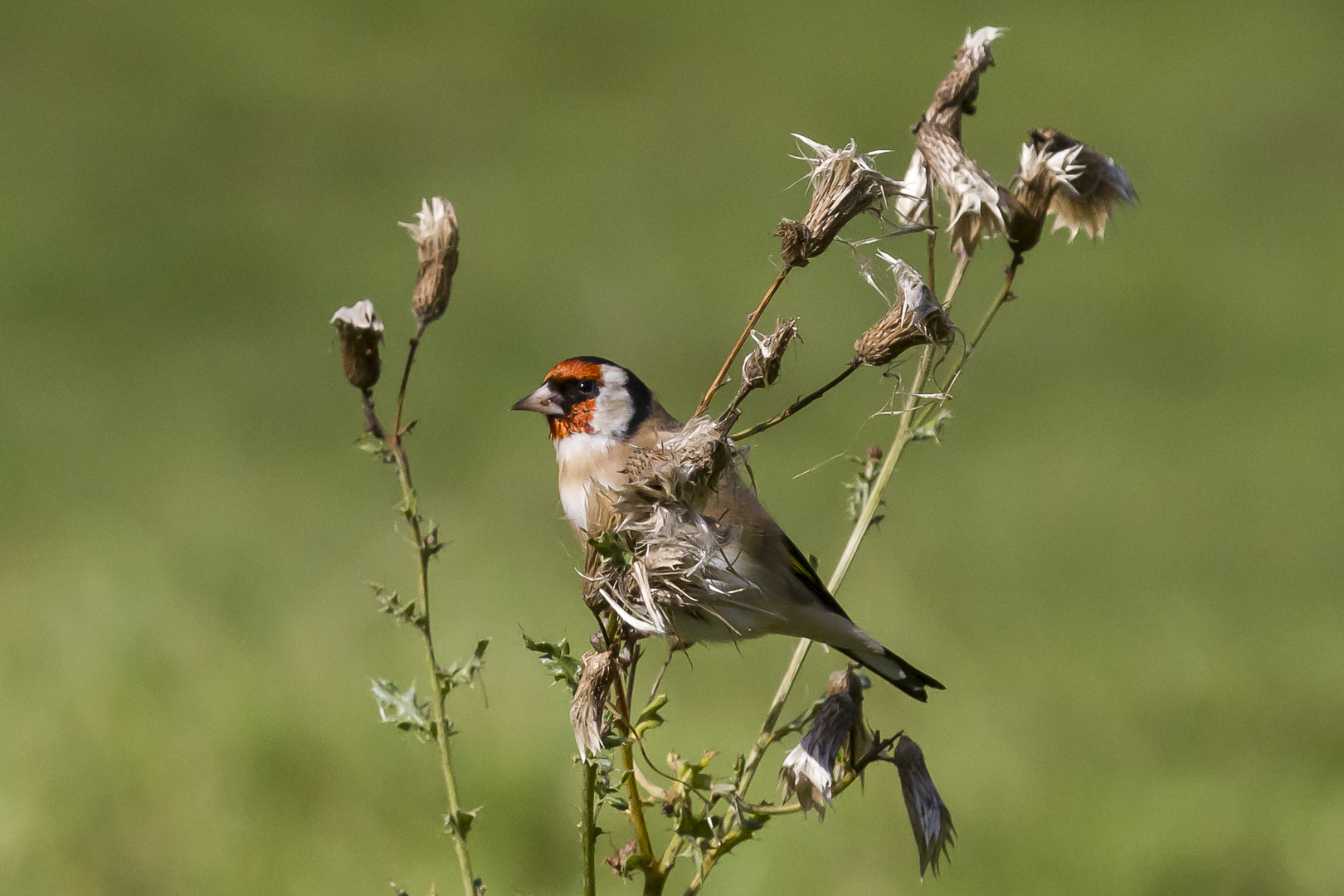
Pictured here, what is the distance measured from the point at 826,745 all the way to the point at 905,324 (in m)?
0.58

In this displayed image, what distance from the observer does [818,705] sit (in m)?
2.16

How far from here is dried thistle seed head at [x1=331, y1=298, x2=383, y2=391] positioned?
1938 mm

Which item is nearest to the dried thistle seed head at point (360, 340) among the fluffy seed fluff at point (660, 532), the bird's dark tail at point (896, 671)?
the fluffy seed fluff at point (660, 532)

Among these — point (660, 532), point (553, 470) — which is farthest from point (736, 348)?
point (553, 470)

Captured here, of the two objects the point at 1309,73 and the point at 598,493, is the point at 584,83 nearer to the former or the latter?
the point at 1309,73

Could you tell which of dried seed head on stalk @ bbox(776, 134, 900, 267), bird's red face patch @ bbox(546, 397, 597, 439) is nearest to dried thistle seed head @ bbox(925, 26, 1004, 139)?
dried seed head on stalk @ bbox(776, 134, 900, 267)

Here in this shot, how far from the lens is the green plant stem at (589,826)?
1.91 metres

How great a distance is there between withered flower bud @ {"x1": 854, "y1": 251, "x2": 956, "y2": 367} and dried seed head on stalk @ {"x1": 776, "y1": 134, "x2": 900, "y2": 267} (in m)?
0.08

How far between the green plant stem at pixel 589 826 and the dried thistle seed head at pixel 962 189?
0.87m

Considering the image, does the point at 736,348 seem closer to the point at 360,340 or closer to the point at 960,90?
the point at 360,340

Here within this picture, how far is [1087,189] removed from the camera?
7.97ft

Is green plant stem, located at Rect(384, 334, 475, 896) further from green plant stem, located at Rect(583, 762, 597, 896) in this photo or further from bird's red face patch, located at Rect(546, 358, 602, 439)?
bird's red face patch, located at Rect(546, 358, 602, 439)

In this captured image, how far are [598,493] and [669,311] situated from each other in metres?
6.55

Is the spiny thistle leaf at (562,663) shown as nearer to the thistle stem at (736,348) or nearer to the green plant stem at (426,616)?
the green plant stem at (426,616)
